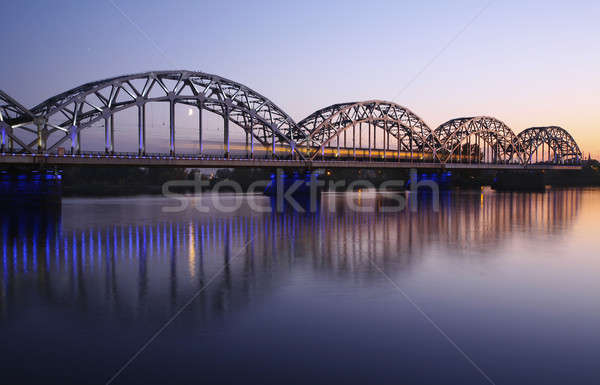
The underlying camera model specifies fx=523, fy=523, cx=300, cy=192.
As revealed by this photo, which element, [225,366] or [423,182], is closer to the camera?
[225,366]

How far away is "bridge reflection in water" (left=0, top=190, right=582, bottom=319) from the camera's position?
13.2 m

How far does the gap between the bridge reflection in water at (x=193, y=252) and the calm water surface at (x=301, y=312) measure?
3.9 inches

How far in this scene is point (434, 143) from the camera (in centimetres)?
13300

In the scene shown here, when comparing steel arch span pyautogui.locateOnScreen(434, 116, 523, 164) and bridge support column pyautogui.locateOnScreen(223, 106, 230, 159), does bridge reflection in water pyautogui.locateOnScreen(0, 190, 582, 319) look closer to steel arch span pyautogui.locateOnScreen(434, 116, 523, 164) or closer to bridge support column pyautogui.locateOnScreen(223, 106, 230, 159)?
bridge support column pyautogui.locateOnScreen(223, 106, 230, 159)

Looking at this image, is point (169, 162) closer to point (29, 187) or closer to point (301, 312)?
point (29, 187)

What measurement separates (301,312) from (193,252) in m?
10.4

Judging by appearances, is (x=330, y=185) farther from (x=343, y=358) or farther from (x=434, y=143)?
(x=343, y=358)

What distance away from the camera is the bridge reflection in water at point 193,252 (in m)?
13.2

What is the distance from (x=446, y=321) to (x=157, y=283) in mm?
7932

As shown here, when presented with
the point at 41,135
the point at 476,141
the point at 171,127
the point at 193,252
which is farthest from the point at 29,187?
the point at 476,141

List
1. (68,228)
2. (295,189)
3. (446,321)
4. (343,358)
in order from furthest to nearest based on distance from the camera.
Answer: (295,189), (68,228), (446,321), (343,358)

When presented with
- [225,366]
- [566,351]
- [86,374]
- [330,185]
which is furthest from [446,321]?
[330,185]

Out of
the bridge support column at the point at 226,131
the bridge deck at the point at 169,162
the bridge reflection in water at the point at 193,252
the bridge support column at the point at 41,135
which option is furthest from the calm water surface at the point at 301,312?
the bridge support column at the point at 226,131

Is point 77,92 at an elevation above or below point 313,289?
above
